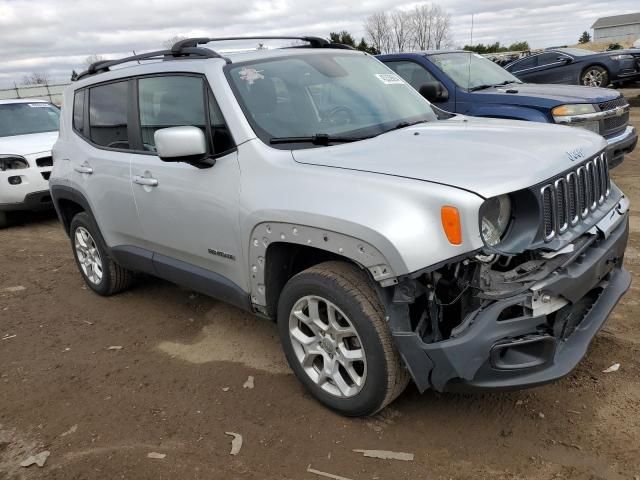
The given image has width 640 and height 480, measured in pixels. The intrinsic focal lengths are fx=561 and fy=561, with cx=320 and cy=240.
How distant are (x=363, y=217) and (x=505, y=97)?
5092 millimetres

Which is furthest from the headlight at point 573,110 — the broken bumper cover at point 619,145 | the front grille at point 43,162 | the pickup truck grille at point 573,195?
the front grille at point 43,162

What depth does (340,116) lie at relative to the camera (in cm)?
341

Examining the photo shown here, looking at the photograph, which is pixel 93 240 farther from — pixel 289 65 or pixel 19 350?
pixel 289 65

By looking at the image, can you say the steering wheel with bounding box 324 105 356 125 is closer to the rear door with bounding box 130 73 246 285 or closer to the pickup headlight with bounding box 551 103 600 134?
the rear door with bounding box 130 73 246 285

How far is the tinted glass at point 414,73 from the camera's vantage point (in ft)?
24.6

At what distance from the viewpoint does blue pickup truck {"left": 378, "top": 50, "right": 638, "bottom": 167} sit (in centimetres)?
652

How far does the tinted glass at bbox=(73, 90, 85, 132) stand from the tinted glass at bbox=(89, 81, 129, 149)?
16 centimetres

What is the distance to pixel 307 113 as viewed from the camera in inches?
132

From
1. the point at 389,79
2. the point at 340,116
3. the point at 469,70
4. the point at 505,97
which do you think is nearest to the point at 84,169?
the point at 340,116

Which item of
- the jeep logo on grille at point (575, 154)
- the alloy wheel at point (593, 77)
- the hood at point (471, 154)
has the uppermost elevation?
the hood at point (471, 154)

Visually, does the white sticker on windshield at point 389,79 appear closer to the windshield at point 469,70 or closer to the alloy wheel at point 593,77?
the windshield at point 469,70

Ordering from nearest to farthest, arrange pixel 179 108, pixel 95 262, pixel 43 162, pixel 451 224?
pixel 451 224 → pixel 179 108 → pixel 95 262 → pixel 43 162

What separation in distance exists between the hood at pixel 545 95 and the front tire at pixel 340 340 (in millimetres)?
4876

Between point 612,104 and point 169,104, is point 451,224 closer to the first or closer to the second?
point 169,104
